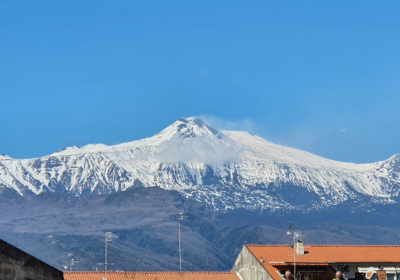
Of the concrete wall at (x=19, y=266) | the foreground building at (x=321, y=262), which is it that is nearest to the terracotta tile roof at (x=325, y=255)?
the foreground building at (x=321, y=262)

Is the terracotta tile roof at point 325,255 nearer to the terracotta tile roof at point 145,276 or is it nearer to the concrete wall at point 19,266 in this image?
the terracotta tile roof at point 145,276

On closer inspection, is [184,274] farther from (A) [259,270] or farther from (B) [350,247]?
(B) [350,247]

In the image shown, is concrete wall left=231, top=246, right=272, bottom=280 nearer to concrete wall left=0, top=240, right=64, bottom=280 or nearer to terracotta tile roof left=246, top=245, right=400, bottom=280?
terracotta tile roof left=246, top=245, right=400, bottom=280

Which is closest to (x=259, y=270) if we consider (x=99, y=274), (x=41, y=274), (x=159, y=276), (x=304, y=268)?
(x=304, y=268)

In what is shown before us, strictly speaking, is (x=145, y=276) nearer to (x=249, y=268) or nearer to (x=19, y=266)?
(x=249, y=268)

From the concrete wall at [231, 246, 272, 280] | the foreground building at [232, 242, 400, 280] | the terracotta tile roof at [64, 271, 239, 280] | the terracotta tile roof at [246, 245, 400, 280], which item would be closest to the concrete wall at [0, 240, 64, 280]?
the foreground building at [232, 242, 400, 280]

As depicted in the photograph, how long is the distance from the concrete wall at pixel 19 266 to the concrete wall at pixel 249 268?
151ft

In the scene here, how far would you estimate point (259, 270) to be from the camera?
74062 millimetres

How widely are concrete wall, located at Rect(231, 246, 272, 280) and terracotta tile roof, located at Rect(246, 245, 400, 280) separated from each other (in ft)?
1.52

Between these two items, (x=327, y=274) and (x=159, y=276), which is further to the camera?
(x=159, y=276)

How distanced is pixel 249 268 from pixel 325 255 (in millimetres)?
6956

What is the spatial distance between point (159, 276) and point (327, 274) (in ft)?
47.9

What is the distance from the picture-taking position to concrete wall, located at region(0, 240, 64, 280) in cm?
2350

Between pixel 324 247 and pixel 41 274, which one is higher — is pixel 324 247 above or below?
above
